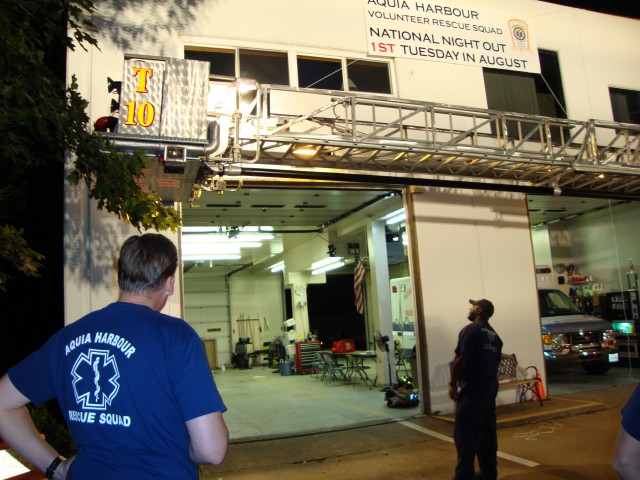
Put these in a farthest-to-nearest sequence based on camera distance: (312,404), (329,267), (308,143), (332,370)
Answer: (329,267) → (332,370) → (312,404) → (308,143)

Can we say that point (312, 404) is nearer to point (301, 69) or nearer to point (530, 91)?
point (301, 69)

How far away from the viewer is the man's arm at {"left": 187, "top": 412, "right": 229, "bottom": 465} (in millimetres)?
Result: 1881

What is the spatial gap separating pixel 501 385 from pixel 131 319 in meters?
8.27

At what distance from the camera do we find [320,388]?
14461 millimetres

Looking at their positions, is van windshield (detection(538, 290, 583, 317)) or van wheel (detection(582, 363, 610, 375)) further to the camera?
van wheel (detection(582, 363, 610, 375))

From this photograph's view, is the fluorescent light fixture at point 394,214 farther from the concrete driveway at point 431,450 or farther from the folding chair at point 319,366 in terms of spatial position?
the concrete driveway at point 431,450

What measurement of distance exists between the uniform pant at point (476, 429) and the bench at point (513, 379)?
395 centimetres

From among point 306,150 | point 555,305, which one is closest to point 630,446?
point 306,150

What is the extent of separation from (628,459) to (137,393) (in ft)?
5.84

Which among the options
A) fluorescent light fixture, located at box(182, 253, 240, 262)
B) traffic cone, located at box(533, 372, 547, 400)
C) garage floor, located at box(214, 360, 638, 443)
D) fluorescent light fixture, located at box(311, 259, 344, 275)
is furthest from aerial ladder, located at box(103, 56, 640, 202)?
fluorescent light fixture, located at box(182, 253, 240, 262)

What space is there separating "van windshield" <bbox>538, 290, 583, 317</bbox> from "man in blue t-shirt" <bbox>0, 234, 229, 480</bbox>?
11754 millimetres

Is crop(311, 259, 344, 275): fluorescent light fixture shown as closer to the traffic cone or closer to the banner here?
the traffic cone

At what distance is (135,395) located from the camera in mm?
1904

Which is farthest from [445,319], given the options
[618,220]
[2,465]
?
[618,220]
